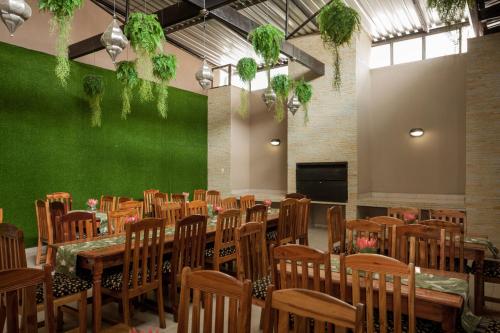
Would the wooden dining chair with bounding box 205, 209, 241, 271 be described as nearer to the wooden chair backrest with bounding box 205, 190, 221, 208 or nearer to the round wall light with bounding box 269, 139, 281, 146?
the wooden chair backrest with bounding box 205, 190, 221, 208

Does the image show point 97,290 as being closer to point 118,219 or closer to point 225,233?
point 118,219

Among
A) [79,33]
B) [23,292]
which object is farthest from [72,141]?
[23,292]

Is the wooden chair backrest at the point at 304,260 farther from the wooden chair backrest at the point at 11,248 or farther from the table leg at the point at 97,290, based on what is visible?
the wooden chair backrest at the point at 11,248

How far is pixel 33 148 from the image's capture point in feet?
22.3

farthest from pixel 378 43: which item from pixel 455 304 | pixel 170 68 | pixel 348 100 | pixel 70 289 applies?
pixel 70 289

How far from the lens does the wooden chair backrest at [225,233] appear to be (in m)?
3.74

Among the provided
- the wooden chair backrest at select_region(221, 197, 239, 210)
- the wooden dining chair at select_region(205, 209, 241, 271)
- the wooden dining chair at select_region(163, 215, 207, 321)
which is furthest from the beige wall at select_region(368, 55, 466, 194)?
the wooden dining chair at select_region(163, 215, 207, 321)

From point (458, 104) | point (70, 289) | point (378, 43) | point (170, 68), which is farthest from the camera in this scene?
point (378, 43)

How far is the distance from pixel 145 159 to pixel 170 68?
13.2ft

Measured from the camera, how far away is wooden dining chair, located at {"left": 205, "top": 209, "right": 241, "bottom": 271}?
3.75 meters

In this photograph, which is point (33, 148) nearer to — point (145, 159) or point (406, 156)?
point (145, 159)

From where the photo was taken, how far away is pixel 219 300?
5.75 ft

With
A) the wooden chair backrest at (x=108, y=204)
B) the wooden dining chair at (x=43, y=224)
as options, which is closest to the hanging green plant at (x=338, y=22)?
the wooden chair backrest at (x=108, y=204)

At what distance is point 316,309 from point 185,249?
7.40 ft
